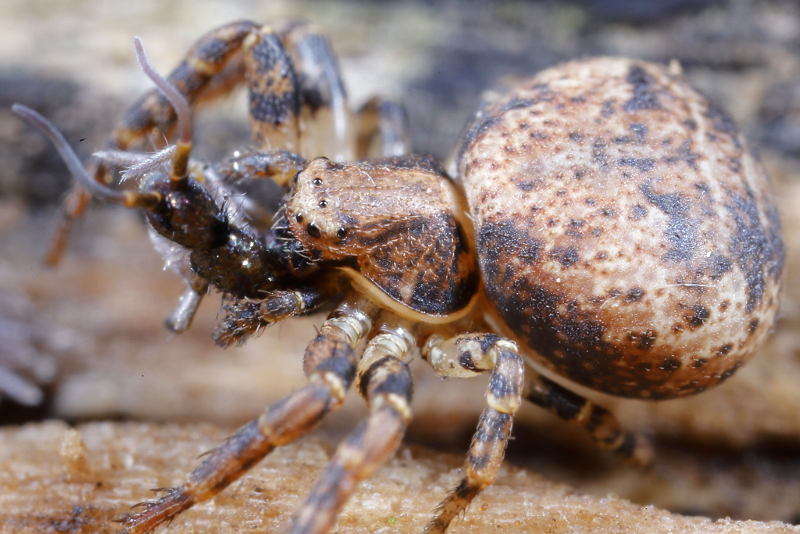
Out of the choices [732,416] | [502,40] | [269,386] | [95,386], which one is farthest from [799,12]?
[95,386]

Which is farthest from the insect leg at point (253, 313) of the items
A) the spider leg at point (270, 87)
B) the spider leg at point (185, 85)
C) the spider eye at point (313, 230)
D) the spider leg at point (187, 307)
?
the spider leg at point (185, 85)

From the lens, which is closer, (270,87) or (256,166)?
(256,166)

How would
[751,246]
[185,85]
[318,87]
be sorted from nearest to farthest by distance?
[751,246], [185,85], [318,87]

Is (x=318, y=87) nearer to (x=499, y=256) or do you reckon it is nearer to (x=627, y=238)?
(x=499, y=256)

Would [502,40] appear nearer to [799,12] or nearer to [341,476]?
[799,12]

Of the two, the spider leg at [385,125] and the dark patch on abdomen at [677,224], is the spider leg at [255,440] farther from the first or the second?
the spider leg at [385,125]

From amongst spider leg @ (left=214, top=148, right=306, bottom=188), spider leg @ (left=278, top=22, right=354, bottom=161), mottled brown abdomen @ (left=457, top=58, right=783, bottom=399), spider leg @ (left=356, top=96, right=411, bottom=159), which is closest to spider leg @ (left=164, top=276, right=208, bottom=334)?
spider leg @ (left=214, top=148, right=306, bottom=188)

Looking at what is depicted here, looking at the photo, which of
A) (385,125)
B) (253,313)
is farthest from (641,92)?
(253,313)

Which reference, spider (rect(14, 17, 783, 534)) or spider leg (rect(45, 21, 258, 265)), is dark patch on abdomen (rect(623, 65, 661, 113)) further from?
spider leg (rect(45, 21, 258, 265))
